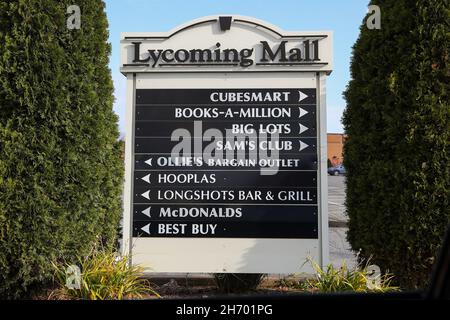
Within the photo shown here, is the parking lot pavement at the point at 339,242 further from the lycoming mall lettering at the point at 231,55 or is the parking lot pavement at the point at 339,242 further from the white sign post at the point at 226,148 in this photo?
the lycoming mall lettering at the point at 231,55

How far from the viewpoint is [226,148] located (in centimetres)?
505

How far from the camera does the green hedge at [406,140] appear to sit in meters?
4.40

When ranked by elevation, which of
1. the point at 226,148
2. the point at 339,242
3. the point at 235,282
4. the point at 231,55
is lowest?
the point at 339,242

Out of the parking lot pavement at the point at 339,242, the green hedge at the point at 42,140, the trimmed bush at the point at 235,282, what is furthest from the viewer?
the parking lot pavement at the point at 339,242

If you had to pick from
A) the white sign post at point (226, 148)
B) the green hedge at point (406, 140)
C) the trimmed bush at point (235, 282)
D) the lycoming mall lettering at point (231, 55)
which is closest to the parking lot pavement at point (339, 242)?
the green hedge at point (406, 140)

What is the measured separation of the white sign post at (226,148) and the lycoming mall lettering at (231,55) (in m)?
0.01

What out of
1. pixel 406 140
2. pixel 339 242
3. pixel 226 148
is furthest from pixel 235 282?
pixel 339 242

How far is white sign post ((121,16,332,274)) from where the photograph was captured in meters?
4.99

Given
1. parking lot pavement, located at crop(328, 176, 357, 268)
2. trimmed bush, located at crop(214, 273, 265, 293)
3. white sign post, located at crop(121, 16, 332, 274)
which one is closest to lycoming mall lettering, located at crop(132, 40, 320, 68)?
white sign post, located at crop(121, 16, 332, 274)

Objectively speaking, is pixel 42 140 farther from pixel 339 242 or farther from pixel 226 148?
pixel 339 242

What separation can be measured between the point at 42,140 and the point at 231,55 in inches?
88.2

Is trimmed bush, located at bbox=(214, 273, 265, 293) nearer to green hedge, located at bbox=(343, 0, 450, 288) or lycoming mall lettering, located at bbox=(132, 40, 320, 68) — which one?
green hedge, located at bbox=(343, 0, 450, 288)

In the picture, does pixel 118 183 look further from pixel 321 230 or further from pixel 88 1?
pixel 321 230
